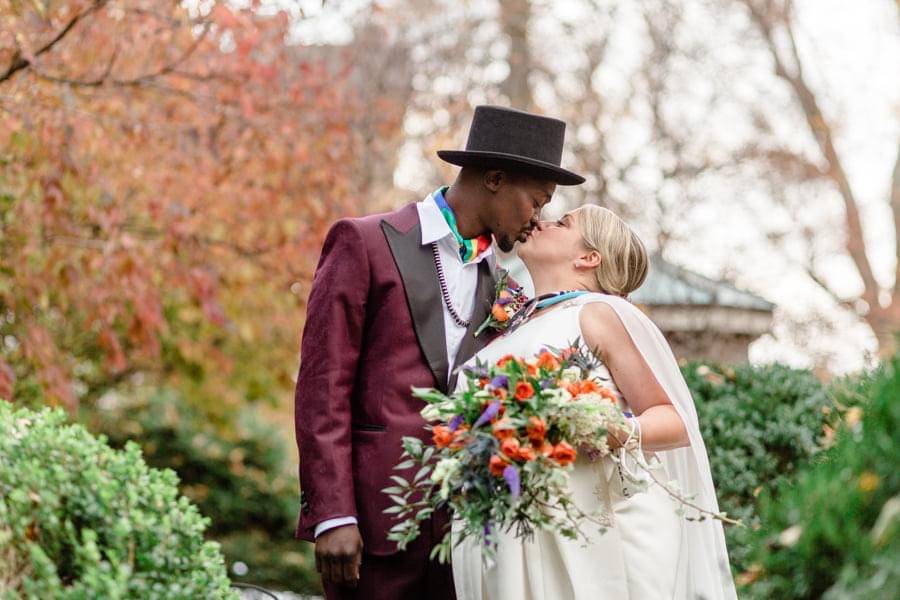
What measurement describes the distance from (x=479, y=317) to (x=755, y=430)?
80.6 inches

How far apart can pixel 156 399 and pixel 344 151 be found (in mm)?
6516

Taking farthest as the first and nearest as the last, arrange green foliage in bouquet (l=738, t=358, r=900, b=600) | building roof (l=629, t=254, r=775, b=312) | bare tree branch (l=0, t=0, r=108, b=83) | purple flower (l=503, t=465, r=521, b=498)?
building roof (l=629, t=254, r=775, b=312)
bare tree branch (l=0, t=0, r=108, b=83)
purple flower (l=503, t=465, r=521, b=498)
green foliage in bouquet (l=738, t=358, r=900, b=600)

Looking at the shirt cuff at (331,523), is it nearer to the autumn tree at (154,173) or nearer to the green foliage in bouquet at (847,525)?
the green foliage in bouquet at (847,525)

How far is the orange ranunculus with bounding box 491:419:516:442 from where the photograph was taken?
2.73 m

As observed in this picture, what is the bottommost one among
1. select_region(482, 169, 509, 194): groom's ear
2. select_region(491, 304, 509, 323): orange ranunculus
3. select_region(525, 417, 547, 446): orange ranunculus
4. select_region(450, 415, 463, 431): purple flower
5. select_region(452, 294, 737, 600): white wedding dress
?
select_region(452, 294, 737, 600): white wedding dress

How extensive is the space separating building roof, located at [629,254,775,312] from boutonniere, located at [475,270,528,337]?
15.5 ft

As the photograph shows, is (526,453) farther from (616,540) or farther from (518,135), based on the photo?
(518,135)

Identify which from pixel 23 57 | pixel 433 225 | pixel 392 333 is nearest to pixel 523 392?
pixel 392 333

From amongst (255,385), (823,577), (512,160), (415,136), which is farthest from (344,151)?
(823,577)

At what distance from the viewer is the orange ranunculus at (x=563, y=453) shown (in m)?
2.75

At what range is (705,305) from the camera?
330 inches

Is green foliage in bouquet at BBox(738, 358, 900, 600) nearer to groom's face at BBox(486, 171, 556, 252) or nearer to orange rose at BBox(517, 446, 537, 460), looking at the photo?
orange rose at BBox(517, 446, 537, 460)

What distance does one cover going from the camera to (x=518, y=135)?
3588mm

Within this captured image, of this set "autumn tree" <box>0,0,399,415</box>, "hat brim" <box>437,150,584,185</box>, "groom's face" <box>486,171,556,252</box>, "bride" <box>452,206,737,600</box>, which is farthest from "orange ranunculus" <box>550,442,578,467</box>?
"autumn tree" <box>0,0,399,415</box>
